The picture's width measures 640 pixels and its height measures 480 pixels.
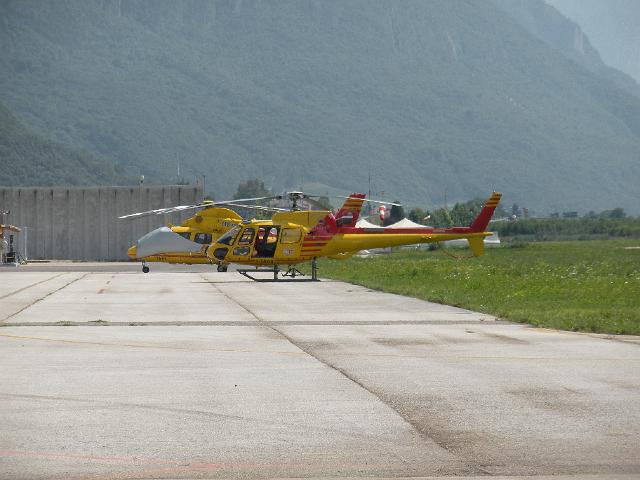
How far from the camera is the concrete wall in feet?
292

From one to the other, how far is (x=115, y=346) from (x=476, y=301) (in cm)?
1327

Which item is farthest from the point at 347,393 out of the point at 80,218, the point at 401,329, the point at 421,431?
the point at 80,218

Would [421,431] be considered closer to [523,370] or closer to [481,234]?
[523,370]

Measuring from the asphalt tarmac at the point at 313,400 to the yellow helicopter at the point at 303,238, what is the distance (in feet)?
64.6

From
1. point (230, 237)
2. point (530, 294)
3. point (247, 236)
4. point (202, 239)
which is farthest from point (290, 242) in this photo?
point (530, 294)

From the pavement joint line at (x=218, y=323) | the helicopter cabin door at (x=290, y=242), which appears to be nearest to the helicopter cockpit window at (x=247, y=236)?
the helicopter cabin door at (x=290, y=242)

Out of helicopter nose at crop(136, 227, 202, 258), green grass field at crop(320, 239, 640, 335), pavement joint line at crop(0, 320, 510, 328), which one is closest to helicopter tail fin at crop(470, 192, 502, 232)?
green grass field at crop(320, 239, 640, 335)

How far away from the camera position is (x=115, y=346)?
18.6m

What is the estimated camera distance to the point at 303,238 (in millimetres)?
43812

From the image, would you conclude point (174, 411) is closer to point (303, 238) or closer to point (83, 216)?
point (303, 238)

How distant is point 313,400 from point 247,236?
31.5m

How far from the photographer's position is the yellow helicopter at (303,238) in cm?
4381

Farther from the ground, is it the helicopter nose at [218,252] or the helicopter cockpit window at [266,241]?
the helicopter cockpit window at [266,241]

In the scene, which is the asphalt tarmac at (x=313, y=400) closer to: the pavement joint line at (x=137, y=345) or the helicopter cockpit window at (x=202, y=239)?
the pavement joint line at (x=137, y=345)
